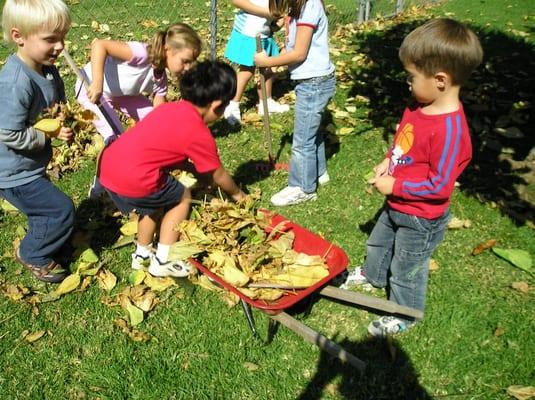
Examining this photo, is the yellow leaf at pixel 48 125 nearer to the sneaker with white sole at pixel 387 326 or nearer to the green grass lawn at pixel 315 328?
the green grass lawn at pixel 315 328

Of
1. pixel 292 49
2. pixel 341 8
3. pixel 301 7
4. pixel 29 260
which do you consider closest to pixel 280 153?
pixel 292 49

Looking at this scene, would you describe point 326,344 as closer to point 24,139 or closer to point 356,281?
point 356,281

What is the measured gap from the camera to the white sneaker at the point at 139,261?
133 inches

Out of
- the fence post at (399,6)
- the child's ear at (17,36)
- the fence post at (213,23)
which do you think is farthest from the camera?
the fence post at (399,6)

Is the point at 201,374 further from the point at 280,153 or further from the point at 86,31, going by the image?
the point at 86,31

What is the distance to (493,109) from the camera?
5234 millimetres

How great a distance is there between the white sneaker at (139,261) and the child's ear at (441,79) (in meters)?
2.28

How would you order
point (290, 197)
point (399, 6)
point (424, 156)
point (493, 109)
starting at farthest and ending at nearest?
point (399, 6) < point (493, 109) < point (290, 197) < point (424, 156)

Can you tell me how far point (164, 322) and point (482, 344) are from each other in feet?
6.67

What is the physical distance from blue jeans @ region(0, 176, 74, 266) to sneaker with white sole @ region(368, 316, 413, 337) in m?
2.13

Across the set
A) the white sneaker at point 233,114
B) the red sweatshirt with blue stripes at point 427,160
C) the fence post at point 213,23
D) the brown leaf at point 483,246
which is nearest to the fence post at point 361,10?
the fence post at point 213,23

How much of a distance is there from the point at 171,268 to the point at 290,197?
4.31 ft

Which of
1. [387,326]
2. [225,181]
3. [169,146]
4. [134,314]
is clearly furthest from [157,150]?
[387,326]

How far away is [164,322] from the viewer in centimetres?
306
